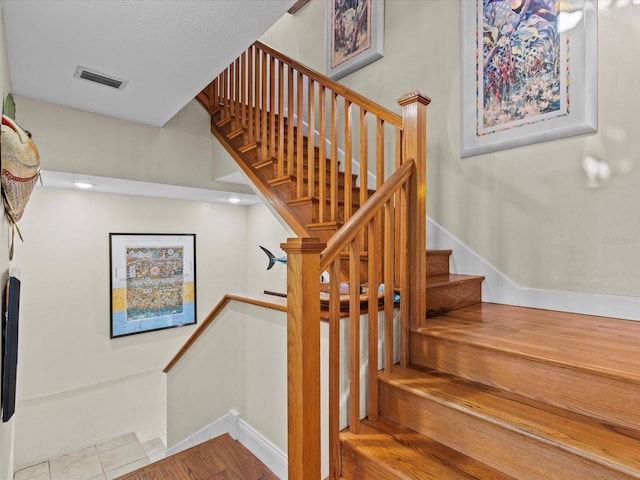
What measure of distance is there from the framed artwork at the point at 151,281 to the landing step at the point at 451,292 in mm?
3156

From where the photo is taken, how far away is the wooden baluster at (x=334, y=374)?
4.26ft

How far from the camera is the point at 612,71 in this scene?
183cm

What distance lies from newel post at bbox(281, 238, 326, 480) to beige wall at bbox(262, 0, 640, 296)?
1.58m

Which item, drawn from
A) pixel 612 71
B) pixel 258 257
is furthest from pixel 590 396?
pixel 258 257

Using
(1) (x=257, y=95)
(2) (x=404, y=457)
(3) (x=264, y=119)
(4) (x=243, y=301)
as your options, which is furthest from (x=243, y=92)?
(2) (x=404, y=457)

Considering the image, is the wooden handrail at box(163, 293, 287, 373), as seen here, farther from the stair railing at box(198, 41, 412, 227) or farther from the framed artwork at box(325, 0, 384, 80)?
the framed artwork at box(325, 0, 384, 80)

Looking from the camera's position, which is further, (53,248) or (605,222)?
(53,248)

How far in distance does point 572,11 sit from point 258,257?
151 inches

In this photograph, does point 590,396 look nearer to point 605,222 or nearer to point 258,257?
point 605,222

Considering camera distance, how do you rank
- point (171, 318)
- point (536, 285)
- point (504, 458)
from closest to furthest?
point (504, 458)
point (536, 285)
point (171, 318)

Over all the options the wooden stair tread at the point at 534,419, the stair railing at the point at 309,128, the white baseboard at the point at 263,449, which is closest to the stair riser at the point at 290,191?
the stair railing at the point at 309,128

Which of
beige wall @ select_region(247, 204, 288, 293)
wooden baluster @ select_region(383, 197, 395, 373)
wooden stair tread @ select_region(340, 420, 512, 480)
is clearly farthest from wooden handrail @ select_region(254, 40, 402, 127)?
beige wall @ select_region(247, 204, 288, 293)

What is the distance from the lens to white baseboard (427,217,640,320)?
1803 millimetres

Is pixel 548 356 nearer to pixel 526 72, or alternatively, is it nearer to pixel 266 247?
pixel 526 72
